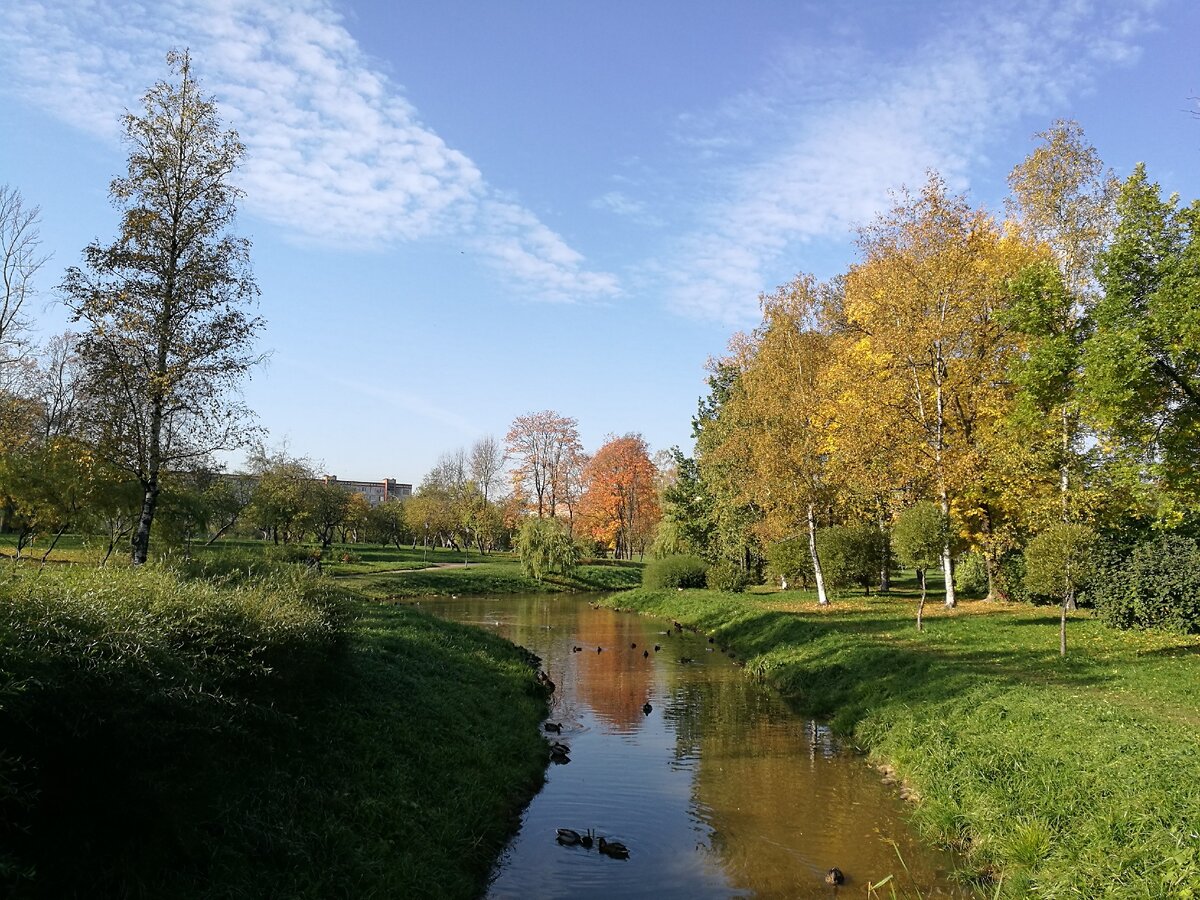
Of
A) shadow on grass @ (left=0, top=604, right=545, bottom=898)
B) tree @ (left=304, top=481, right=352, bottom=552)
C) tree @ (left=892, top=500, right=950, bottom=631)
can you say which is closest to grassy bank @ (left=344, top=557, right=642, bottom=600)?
tree @ (left=304, top=481, right=352, bottom=552)

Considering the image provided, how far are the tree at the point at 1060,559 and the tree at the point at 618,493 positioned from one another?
49.6m

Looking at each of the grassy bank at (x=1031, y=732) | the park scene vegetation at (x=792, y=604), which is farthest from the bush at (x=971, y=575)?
the grassy bank at (x=1031, y=732)

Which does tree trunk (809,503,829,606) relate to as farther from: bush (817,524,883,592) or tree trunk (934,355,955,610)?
tree trunk (934,355,955,610)

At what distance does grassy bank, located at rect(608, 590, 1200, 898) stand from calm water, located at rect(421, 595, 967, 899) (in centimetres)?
71

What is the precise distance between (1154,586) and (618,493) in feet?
167

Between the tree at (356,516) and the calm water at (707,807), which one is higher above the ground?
the tree at (356,516)

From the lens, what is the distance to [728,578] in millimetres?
38250

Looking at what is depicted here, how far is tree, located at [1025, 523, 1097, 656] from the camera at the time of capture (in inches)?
642

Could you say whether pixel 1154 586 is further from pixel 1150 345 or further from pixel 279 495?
pixel 279 495

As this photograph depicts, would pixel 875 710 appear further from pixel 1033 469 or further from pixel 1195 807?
pixel 1033 469

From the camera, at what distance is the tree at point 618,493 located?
6675cm

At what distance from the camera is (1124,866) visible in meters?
6.98

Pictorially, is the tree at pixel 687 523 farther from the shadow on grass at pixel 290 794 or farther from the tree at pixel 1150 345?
the shadow on grass at pixel 290 794

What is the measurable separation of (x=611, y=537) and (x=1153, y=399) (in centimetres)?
5400
